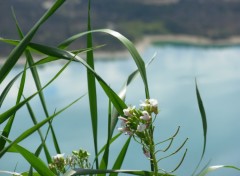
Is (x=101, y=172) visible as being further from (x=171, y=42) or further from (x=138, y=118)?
(x=171, y=42)

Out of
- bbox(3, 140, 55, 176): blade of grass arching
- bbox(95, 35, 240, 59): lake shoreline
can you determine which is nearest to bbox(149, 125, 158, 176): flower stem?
bbox(3, 140, 55, 176): blade of grass arching

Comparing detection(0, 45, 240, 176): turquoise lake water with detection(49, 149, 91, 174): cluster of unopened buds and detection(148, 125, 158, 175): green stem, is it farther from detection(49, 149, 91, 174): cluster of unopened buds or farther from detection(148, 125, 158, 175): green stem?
detection(148, 125, 158, 175): green stem

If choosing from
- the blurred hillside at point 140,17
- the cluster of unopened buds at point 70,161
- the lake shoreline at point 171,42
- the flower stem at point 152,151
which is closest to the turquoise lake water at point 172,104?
the lake shoreline at point 171,42

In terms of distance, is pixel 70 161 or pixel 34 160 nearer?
pixel 34 160

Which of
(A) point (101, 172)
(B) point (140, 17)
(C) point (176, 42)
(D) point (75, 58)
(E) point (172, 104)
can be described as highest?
(B) point (140, 17)

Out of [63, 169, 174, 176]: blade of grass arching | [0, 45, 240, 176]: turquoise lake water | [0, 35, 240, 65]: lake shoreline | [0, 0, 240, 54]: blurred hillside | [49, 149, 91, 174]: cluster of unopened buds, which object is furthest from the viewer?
[0, 0, 240, 54]: blurred hillside

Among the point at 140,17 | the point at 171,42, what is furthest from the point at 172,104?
the point at 171,42
